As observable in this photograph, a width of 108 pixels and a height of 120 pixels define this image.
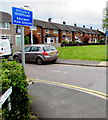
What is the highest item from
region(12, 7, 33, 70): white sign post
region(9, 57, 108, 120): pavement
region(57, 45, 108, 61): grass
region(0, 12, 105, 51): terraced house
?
region(0, 12, 105, 51): terraced house

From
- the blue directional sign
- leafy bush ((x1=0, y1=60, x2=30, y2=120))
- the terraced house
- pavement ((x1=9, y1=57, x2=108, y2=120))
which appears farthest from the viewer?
the terraced house

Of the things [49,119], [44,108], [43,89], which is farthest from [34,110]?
[43,89]

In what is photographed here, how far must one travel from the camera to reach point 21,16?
412cm

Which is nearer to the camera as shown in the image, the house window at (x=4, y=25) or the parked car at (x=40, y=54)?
the parked car at (x=40, y=54)

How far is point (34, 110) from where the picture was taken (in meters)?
3.69

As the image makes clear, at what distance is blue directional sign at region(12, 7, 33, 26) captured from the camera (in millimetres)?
3935

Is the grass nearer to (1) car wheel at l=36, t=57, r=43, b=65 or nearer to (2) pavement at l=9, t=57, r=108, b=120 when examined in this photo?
(1) car wheel at l=36, t=57, r=43, b=65

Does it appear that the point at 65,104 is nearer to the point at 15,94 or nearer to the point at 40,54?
the point at 15,94

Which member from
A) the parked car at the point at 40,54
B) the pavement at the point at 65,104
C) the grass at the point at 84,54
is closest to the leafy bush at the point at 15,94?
the pavement at the point at 65,104

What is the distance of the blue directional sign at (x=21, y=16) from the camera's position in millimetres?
3935

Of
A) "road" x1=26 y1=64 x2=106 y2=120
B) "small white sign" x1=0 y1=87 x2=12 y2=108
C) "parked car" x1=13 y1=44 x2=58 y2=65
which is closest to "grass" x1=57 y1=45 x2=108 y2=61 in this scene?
"parked car" x1=13 y1=44 x2=58 y2=65

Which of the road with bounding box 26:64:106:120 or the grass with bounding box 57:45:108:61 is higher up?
the grass with bounding box 57:45:108:61

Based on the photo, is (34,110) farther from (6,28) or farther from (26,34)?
(26,34)

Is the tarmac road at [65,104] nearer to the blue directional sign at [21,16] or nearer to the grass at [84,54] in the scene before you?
the blue directional sign at [21,16]
